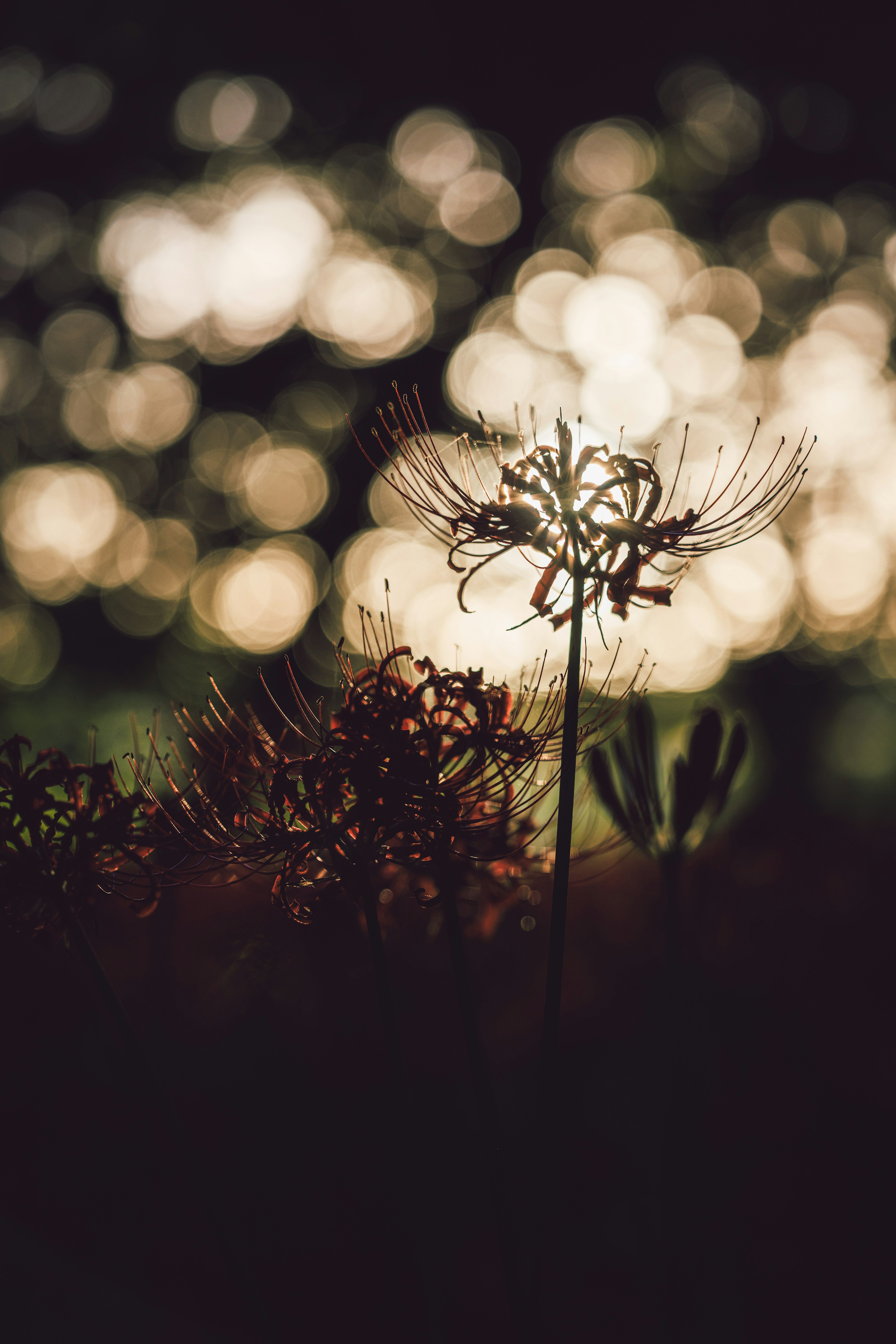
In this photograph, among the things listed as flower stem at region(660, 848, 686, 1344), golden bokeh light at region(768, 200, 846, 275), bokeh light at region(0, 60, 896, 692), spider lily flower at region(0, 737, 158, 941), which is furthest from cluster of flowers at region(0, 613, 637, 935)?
golden bokeh light at region(768, 200, 846, 275)

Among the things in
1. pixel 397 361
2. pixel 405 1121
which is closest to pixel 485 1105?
pixel 405 1121

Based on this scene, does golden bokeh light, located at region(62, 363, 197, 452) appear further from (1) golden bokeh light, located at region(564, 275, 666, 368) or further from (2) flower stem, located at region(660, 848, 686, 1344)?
(2) flower stem, located at region(660, 848, 686, 1344)

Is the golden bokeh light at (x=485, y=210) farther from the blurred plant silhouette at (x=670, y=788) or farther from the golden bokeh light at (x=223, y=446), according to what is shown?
the blurred plant silhouette at (x=670, y=788)

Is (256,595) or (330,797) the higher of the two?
(256,595)

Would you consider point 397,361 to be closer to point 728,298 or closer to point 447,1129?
point 728,298

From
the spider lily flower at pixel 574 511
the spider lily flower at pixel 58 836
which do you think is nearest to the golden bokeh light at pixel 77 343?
the spider lily flower at pixel 58 836

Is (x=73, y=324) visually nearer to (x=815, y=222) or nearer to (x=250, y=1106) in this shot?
(x=815, y=222)

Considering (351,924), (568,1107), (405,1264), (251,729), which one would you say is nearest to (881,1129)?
(568,1107)
